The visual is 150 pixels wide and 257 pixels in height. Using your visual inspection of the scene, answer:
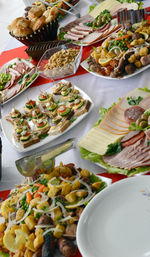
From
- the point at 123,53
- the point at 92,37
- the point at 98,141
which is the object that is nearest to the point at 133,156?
the point at 98,141

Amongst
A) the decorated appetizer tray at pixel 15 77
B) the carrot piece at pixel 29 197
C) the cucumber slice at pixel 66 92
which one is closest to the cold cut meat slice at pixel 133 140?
the carrot piece at pixel 29 197

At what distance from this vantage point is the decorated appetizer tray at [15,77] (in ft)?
9.46

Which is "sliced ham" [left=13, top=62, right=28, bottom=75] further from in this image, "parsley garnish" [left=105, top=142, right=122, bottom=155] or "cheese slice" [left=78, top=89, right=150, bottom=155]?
"parsley garnish" [left=105, top=142, right=122, bottom=155]

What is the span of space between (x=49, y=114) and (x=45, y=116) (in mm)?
34

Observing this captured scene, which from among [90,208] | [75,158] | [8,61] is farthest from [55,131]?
[8,61]

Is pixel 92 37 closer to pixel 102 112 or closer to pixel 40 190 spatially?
pixel 102 112

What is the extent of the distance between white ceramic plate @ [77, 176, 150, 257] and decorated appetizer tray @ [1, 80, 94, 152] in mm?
922

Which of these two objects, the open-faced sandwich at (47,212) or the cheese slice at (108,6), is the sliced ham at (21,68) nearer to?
the cheese slice at (108,6)

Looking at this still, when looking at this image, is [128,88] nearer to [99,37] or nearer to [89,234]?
[99,37]

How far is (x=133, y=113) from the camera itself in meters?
1.93

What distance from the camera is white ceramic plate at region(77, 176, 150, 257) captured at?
119 cm

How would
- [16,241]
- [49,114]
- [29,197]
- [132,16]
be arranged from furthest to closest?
[132,16] < [49,114] < [29,197] < [16,241]

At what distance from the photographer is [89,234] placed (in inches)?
49.7

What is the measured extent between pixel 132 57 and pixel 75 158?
37.6 inches
